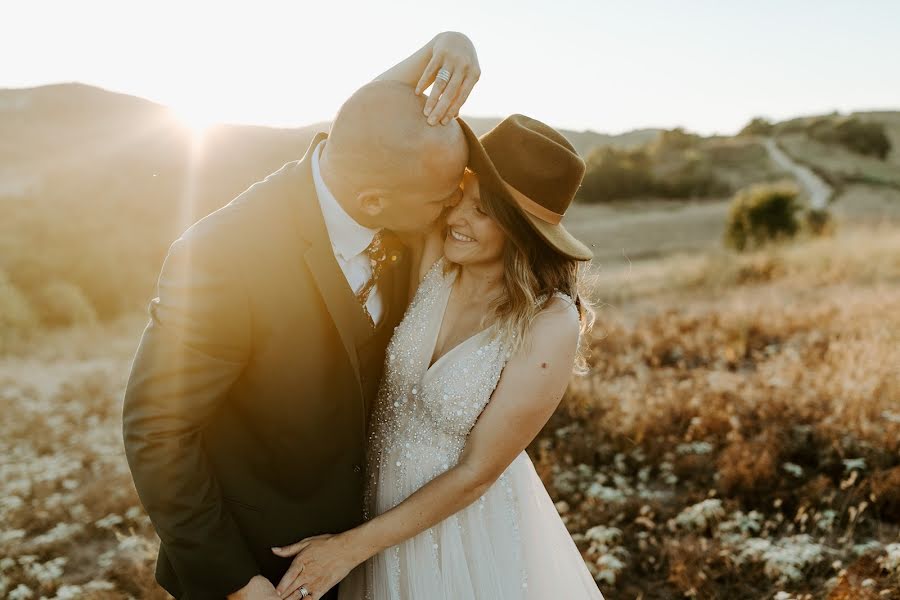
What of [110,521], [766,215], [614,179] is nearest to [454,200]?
[110,521]

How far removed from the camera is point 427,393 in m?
2.40

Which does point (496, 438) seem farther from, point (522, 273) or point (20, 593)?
point (20, 593)

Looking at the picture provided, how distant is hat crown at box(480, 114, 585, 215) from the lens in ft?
7.17

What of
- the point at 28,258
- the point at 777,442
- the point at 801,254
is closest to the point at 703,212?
the point at 801,254

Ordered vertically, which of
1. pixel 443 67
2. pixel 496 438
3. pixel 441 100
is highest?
pixel 443 67

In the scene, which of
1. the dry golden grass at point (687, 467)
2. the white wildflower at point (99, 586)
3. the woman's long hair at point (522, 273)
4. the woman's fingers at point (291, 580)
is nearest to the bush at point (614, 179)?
the dry golden grass at point (687, 467)

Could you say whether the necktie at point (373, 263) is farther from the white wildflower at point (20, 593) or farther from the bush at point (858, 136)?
the bush at point (858, 136)

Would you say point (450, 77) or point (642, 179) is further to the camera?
point (642, 179)

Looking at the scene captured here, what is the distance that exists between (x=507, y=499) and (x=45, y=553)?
3.33 metres

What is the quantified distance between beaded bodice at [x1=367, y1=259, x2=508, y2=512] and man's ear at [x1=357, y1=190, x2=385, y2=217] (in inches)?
23.8

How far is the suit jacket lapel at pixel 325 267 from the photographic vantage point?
6.30ft

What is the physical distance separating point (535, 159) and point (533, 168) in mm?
32

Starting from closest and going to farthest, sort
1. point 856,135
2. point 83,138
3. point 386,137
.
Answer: point 386,137 < point 83,138 < point 856,135

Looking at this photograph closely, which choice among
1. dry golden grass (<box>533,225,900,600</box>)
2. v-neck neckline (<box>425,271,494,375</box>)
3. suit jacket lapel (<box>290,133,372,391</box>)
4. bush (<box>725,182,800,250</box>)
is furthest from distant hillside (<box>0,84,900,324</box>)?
bush (<box>725,182,800,250</box>)
